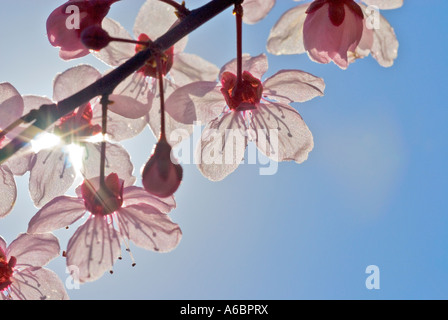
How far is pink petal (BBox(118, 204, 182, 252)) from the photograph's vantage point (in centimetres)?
167

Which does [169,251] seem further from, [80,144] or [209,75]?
[209,75]

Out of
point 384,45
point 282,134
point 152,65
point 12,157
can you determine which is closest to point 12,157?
point 12,157

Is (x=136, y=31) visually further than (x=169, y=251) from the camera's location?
Yes

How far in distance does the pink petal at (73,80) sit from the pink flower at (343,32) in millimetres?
727

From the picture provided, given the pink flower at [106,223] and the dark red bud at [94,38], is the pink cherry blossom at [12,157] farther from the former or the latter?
the dark red bud at [94,38]

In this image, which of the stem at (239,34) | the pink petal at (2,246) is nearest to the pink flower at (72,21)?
the stem at (239,34)

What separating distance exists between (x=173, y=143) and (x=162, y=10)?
0.54 metres

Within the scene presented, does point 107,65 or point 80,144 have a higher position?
point 107,65

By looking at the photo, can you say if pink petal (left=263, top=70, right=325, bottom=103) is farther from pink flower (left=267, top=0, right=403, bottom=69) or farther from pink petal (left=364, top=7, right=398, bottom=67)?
pink petal (left=364, top=7, right=398, bottom=67)

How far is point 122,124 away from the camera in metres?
1.69

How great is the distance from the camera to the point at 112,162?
5.64ft

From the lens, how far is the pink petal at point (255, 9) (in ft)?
5.78
